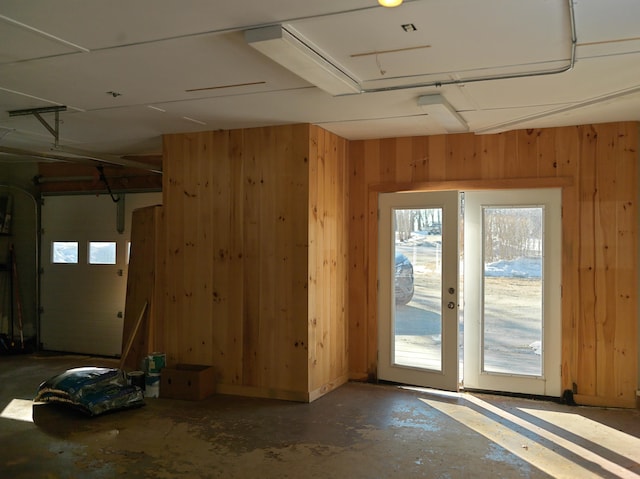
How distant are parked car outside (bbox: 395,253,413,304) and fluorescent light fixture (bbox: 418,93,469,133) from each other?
1372 millimetres

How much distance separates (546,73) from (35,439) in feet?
14.5

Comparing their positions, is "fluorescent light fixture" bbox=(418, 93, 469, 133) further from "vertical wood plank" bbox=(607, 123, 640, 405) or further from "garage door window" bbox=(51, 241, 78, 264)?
"garage door window" bbox=(51, 241, 78, 264)

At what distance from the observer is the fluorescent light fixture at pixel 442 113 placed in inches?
160

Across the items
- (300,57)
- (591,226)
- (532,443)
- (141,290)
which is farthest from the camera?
(141,290)

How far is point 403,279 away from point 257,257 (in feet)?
5.00

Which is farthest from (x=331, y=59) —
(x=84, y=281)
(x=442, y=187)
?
(x=84, y=281)

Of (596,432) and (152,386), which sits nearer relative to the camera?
(596,432)

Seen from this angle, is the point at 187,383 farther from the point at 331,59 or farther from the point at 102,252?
the point at 331,59

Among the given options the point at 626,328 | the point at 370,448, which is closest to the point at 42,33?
the point at 370,448

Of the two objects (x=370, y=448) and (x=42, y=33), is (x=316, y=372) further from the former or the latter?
(x=42, y=33)

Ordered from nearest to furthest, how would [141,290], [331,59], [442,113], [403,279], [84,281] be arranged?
[331,59] < [442,113] < [403,279] < [141,290] < [84,281]

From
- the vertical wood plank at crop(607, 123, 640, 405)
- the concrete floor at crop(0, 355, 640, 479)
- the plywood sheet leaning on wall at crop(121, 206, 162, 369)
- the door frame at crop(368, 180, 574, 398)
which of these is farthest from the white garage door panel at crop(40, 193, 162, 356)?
the vertical wood plank at crop(607, 123, 640, 405)

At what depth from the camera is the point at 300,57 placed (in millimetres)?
3059

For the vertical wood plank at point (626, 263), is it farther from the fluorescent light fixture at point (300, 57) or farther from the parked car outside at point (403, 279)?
the fluorescent light fixture at point (300, 57)
